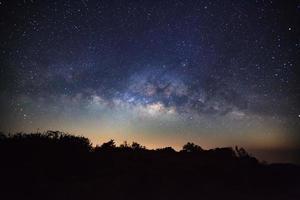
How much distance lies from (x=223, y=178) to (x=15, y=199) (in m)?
11.6

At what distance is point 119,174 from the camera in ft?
59.3

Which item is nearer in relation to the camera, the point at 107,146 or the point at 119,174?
the point at 119,174

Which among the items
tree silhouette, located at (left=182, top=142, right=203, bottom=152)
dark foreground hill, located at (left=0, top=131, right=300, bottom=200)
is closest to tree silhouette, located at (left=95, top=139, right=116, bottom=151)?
dark foreground hill, located at (left=0, top=131, right=300, bottom=200)

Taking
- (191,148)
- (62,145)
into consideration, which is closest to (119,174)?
(62,145)

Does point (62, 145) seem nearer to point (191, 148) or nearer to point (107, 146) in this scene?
point (107, 146)

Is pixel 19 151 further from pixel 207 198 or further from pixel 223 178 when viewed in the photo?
pixel 223 178

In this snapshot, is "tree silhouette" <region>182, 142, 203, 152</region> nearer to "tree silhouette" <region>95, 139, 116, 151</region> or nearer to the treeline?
the treeline

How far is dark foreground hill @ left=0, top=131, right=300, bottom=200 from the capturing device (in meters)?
15.5

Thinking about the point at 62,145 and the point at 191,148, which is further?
the point at 191,148

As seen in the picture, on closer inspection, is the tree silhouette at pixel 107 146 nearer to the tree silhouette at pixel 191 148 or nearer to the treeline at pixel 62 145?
the treeline at pixel 62 145

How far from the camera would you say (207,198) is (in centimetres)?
1587

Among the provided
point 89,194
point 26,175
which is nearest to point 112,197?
point 89,194

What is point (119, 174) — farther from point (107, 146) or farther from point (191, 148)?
point (191, 148)

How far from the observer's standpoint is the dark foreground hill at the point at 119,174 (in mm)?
15547
